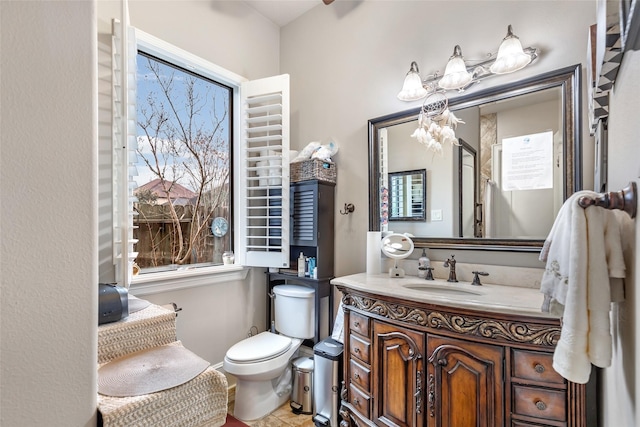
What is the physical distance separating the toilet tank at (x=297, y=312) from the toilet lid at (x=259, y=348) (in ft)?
0.30

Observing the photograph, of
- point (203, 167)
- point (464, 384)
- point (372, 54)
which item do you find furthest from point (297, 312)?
point (372, 54)

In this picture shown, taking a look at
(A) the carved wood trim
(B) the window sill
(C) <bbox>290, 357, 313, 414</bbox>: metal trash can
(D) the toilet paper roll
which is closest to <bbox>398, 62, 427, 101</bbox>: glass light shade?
(D) the toilet paper roll

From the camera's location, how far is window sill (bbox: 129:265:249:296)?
1.92 m

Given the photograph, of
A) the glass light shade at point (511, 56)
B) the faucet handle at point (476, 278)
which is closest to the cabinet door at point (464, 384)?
the faucet handle at point (476, 278)

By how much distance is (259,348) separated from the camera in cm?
205

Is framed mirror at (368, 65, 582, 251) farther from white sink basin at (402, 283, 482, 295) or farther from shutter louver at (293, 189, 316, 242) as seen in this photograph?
shutter louver at (293, 189, 316, 242)

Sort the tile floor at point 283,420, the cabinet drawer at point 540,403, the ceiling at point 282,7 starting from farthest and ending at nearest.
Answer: the ceiling at point 282,7 < the tile floor at point 283,420 < the cabinet drawer at point 540,403

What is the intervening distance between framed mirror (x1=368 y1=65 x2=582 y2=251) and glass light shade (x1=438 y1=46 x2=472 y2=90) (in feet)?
0.33

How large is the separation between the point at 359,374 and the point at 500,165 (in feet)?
4.84

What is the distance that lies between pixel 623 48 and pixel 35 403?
1407 mm

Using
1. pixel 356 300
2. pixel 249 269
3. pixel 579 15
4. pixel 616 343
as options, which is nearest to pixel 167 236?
pixel 249 269

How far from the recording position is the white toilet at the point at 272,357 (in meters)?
1.93

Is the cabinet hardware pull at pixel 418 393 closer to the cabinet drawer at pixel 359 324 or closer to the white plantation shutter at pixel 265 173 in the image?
the cabinet drawer at pixel 359 324

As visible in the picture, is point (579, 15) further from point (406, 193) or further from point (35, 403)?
point (35, 403)
